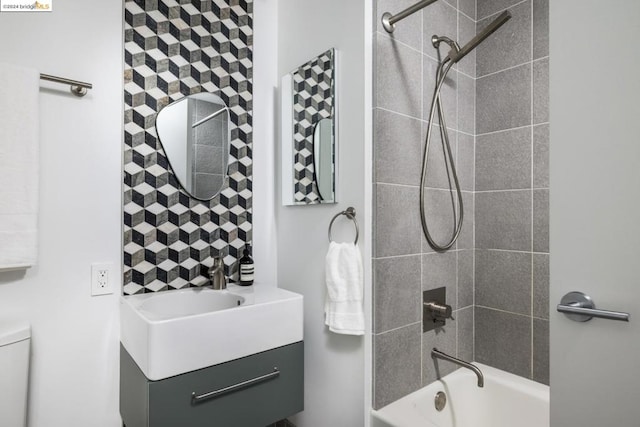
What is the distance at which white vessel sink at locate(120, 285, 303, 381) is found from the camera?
1.12 metres

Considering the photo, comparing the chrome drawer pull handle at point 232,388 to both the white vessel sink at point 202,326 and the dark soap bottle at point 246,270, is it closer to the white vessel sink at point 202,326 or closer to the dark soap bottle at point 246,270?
the white vessel sink at point 202,326

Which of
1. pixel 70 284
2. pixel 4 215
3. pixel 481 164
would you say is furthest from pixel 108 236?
pixel 481 164

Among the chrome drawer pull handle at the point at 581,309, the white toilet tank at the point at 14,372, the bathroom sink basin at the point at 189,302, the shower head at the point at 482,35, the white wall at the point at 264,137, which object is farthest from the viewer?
the white wall at the point at 264,137

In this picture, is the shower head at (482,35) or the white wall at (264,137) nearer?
the shower head at (482,35)

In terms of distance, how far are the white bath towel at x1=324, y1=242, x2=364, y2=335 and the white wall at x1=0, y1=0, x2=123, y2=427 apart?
0.86 meters

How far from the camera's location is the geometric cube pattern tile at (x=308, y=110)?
1.51 meters

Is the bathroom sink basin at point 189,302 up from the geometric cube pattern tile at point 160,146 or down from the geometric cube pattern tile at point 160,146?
down

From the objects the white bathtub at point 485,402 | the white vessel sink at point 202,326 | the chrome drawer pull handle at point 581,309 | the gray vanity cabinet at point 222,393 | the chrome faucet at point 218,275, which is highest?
the chrome drawer pull handle at point 581,309

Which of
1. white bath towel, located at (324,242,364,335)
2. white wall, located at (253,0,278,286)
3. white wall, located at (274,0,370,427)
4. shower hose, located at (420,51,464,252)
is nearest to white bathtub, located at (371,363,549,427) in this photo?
white wall, located at (274,0,370,427)

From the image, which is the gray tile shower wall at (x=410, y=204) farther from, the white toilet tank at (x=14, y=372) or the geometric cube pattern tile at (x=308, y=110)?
the white toilet tank at (x=14, y=372)

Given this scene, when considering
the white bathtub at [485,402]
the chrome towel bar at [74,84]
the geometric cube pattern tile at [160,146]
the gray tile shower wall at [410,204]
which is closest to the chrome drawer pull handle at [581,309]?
the gray tile shower wall at [410,204]

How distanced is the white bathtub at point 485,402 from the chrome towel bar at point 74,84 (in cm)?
167

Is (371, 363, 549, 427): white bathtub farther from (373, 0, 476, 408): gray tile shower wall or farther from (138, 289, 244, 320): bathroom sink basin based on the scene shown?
(138, 289, 244, 320): bathroom sink basin

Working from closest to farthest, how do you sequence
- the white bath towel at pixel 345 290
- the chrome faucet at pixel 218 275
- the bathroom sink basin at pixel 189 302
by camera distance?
the white bath towel at pixel 345 290, the bathroom sink basin at pixel 189 302, the chrome faucet at pixel 218 275
